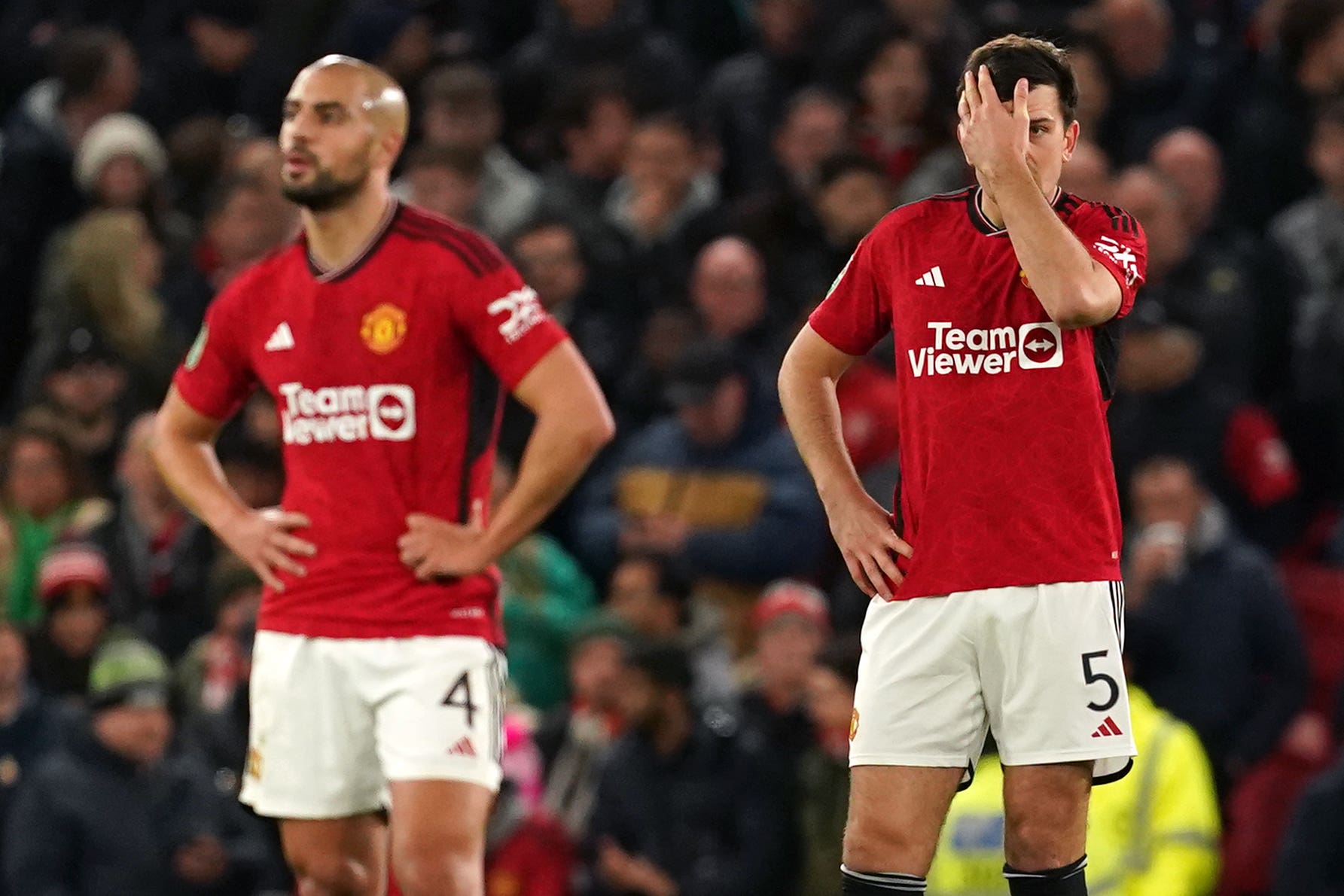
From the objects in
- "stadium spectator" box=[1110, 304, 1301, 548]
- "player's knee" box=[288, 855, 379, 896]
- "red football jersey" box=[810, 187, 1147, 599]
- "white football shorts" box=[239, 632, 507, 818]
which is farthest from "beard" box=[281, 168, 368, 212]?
"stadium spectator" box=[1110, 304, 1301, 548]

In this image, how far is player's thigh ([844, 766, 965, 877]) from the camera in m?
5.12

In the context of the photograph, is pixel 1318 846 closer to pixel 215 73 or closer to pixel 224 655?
pixel 224 655

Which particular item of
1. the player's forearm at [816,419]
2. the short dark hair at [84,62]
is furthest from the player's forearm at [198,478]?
the short dark hair at [84,62]

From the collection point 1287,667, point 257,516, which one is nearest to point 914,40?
point 1287,667

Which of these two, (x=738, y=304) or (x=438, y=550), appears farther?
(x=738, y=304)

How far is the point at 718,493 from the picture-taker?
385 inches

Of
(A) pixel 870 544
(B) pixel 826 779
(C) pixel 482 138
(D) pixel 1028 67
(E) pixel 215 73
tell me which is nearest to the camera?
(D) pixel 1028 67

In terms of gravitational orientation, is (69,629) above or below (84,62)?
below

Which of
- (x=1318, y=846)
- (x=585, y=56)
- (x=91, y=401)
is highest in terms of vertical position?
(x=585, y=56)

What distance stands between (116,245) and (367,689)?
5.78 m

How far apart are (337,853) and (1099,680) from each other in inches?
88.2

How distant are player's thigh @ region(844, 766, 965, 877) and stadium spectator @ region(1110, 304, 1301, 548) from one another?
4.43 m

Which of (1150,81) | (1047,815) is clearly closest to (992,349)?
(1047,815)

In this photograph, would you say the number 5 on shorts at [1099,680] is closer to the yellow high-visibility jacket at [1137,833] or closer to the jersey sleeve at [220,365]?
the jersey sleeve at [220,365]
